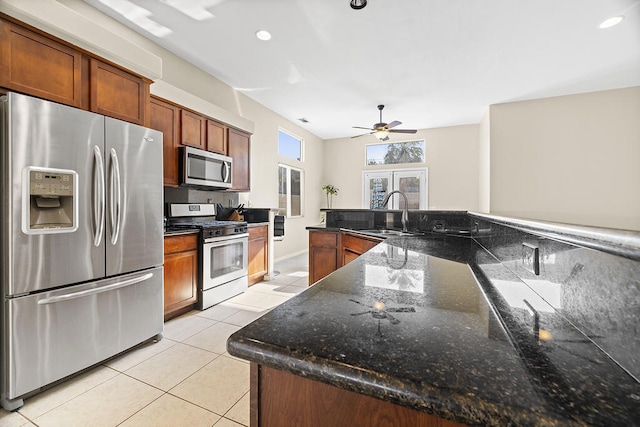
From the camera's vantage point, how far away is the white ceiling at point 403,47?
103 inches

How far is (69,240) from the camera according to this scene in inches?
66.3

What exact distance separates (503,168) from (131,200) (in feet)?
18.1

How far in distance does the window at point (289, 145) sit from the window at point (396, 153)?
1.91 metres

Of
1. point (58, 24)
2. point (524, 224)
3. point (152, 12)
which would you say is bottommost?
point (524, 224)

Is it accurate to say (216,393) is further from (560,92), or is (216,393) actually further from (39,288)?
(560,92)

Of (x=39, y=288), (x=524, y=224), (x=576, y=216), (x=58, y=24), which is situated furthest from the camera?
(x=576, y=216)

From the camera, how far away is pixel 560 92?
4484 mm

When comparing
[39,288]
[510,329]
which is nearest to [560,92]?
[510,329]

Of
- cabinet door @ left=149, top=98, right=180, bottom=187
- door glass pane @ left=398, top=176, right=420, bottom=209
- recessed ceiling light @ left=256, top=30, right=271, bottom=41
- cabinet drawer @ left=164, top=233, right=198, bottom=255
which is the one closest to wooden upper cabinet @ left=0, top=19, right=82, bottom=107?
cabinet door @ left=149, top=98, right=180, bottom=187

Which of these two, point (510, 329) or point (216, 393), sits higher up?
point (510, 329)

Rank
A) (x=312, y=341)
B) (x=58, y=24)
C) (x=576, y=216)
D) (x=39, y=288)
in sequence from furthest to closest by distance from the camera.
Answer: (x=576, y=216) < (x=58, y=24) < (x=39, y=288) < (x=312, y=341)

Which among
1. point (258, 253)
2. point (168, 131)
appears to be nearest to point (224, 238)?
point (258, 253)

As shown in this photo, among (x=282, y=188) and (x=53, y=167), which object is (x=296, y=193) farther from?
(x=53, y=167)

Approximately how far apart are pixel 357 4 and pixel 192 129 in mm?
2146
